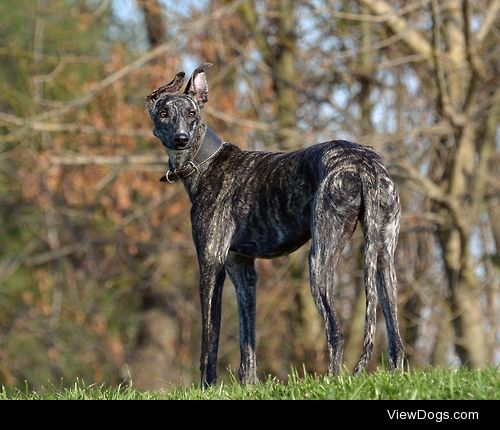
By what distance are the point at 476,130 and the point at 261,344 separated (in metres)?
8.06

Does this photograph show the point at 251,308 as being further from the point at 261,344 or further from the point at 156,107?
the point at 261,344

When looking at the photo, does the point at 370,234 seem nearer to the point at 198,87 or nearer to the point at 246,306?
the point at 246,306

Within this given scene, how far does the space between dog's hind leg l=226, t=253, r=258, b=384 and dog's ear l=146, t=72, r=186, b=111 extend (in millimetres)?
1571

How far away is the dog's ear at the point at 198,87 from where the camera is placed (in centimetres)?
1021

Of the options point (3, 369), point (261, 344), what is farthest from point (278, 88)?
point (3, 369)

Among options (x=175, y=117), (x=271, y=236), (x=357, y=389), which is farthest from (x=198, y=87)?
(x=357, y=389)

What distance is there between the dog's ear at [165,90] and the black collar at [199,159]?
0.55 metres

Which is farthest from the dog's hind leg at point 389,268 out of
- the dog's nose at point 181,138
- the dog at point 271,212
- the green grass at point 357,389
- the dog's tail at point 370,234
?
the dog's nose at point 181,138

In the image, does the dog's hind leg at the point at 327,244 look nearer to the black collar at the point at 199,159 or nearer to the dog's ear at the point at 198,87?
the black collar at the point at 199,159

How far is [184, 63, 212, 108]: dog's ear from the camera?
33.5 ft

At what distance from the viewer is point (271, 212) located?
31.0 ft

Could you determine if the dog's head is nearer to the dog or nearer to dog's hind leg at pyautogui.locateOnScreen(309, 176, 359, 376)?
the dog

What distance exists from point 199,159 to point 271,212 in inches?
39.3
